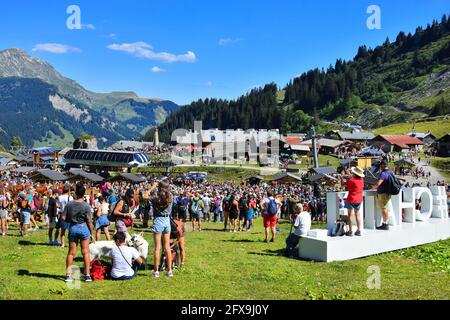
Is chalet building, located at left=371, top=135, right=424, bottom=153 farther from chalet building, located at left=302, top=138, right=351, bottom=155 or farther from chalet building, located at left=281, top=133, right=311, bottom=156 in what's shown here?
chalet building, located at left=281, top=133, right=311, bottom=156

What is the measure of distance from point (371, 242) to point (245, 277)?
3.90 metres

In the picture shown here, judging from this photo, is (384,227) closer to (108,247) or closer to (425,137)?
(108,247)

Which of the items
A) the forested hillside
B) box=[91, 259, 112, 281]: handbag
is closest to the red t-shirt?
box=[91, 259, 112, 281]: handbag

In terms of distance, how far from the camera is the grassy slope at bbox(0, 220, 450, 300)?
690cm

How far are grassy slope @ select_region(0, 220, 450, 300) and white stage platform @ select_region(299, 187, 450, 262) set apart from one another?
0.94 ft

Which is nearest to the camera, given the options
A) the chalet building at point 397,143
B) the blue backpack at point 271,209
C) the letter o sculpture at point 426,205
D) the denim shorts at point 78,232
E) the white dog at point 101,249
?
the denim shorts at point 78,232

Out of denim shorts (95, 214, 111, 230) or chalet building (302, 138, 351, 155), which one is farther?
chalet building (302, 138, 351, 155)

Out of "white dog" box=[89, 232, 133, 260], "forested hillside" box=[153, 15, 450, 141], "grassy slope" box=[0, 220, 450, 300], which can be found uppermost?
"forested hillside" box=[153, 15, 450, 141]

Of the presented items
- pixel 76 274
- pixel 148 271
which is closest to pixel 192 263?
pixel 148 271

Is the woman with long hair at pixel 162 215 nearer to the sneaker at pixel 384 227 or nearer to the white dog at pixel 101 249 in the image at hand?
the white dog at pixel 101 249

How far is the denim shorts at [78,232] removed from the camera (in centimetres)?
732

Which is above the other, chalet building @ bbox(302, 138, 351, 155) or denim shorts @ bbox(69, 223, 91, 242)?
chalet building @ bbox(302, 138, 351, 155)

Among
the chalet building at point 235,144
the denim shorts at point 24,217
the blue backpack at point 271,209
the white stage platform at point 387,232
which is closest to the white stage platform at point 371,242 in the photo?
the white stage platform at point 387,232
